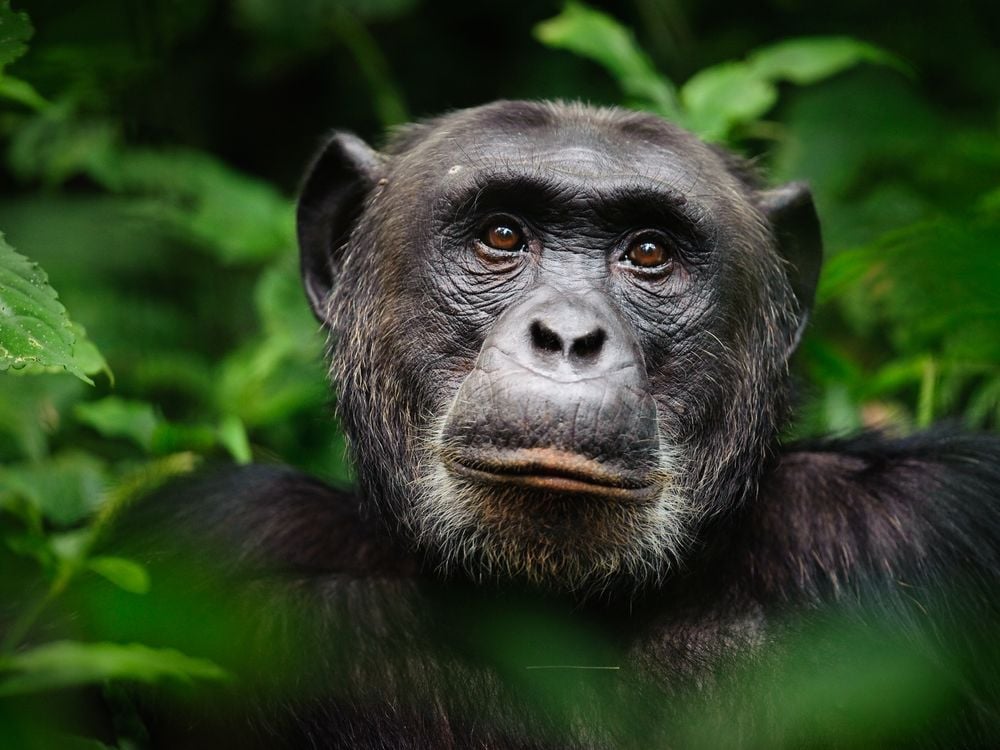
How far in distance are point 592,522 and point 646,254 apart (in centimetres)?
109

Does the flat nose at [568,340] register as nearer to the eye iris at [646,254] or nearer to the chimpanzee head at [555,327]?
the chimpanzee head at [555,327]

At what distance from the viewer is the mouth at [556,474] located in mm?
4059

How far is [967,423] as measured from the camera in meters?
5.43

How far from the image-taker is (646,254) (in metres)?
4.77

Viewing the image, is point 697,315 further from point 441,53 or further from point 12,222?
point 441,53

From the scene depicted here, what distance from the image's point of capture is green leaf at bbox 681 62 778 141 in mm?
6980

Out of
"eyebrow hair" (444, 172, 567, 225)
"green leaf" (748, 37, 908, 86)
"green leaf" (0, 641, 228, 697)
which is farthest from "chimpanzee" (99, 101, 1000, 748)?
"green leaf" (748, 37, 908, 86)

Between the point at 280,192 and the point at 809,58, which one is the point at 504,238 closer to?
the point at 809,58

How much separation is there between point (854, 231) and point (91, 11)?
15.4 ft

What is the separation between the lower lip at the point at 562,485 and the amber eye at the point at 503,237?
90cm

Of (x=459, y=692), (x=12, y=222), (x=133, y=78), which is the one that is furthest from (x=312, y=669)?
(x=12, y=222)

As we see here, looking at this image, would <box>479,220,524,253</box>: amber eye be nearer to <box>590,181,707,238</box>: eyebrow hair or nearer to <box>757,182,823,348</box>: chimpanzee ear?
<box>590,181,707,238</box>: eyebrow hair

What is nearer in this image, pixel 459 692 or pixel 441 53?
pixel 459 692

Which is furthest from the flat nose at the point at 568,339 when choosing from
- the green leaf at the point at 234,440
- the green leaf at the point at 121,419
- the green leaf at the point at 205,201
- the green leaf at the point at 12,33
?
the green leaf at the point at 205,201
